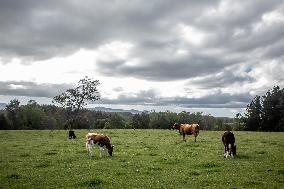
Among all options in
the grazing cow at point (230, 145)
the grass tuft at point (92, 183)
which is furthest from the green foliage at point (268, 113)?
the grass tuft at point (92, 183)

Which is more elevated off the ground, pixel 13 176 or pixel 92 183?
pixel 92 183

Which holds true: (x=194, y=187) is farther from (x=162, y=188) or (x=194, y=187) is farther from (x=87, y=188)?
(x=87, y=188)

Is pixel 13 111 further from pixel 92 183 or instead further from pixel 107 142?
pixel 92 183

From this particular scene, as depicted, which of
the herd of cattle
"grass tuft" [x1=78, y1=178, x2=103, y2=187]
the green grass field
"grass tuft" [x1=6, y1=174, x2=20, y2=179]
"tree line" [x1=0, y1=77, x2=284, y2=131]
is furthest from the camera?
"tree line" [x1=0, y1=77, x2=284, y2=131]

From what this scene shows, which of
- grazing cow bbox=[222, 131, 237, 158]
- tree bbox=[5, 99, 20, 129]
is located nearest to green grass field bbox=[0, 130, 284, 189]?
grazing cow bbox=[222, 131, 237, 158]

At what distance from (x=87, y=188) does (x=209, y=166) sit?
883cm

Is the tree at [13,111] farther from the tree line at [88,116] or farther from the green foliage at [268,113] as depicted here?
the green foliage at [268,113]

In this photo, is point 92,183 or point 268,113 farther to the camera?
point 268,113

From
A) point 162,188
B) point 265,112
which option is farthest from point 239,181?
point 265,112

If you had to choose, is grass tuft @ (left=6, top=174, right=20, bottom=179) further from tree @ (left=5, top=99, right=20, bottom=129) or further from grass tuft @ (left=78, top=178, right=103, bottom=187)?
tree @ (left=5, top=99, right=20, bottom=129)

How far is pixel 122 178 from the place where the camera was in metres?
17.3

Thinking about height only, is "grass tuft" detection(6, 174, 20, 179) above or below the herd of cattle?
below

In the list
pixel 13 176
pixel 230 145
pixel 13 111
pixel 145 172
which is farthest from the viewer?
pixel 13 111

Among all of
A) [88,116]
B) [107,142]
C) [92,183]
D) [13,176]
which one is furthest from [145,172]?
[88,116]
